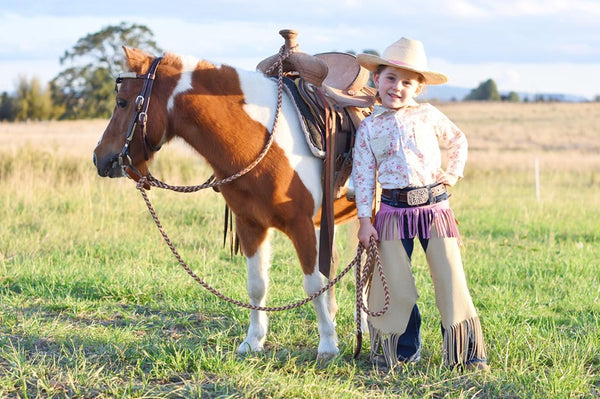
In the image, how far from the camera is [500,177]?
1739 centimetres

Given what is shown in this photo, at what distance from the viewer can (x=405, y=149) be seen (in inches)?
146

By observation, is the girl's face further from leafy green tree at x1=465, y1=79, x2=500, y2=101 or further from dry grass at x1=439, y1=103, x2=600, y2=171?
leafy green tree at x1=465, y1=79, x2=500, y2=101

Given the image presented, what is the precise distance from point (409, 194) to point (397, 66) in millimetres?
684

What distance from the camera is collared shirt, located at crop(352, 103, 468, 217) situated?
371 centimetres

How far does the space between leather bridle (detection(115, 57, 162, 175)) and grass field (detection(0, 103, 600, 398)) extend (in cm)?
113

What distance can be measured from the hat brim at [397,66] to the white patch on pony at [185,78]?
3.06 feet

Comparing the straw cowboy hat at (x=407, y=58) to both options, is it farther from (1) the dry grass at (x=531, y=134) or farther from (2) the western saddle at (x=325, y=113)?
(1) the dry grass at (x=531, y=134)

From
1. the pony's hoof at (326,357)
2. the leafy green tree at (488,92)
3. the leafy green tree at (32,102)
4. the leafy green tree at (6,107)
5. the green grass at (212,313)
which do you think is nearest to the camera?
the green grass at (212,313)

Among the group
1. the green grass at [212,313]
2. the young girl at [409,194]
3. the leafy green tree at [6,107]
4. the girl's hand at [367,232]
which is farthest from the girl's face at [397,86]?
the leafy green tree at [6,107]

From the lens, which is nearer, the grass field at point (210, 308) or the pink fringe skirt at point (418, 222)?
→ the grass field at point (210, 308)

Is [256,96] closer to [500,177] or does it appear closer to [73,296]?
[73,296]

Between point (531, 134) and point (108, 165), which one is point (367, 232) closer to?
point (108, 165)

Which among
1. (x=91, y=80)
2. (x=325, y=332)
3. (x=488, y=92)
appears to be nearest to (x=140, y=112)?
(x=325, y=332)

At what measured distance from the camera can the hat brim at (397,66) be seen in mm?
3668
